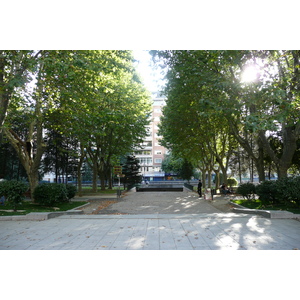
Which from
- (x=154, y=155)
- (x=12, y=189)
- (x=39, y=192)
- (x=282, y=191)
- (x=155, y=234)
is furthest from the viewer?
(x=154, y=155)

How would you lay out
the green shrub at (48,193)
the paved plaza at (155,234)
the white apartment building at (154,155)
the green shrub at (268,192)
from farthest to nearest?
the white apartment building at (154,155) < the green shrub at (48,193) < the green shrub at (268,192) < the paved plaza at (155,234)

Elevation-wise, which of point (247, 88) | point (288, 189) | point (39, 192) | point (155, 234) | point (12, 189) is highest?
point (247, 88)

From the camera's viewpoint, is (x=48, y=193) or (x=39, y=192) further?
(x=39, y=192)

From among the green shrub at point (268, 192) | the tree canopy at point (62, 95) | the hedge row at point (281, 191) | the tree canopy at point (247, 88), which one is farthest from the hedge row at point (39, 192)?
the hedge row at point (281, 191)

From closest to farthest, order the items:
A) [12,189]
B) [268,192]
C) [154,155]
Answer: [12,189] < [268,192] < [154,155]

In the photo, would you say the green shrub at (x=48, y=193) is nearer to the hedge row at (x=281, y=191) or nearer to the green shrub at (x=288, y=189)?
the hedge row at (x=281, y=191)

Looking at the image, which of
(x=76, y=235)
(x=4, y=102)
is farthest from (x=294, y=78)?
(x=4, y=102)

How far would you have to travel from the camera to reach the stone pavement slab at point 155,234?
6.39 m

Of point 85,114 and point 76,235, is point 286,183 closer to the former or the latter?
point 76,235

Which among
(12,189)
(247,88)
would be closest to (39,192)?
(12,189)

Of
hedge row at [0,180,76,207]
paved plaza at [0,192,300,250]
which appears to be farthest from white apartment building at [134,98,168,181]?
paved plaza at [0,192,300,250]

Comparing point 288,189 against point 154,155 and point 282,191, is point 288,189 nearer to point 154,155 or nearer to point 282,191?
point 282,191

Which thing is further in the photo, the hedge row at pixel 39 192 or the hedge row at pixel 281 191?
the hedge row at pixel 39 192

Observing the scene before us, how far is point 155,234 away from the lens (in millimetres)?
7676
